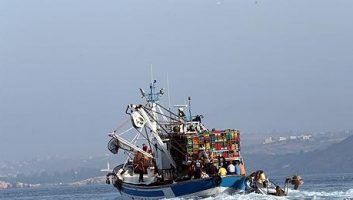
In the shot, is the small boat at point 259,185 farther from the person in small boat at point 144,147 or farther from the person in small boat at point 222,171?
the person in small boat at point 144,147

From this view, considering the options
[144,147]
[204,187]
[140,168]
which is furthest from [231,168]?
[144,147]

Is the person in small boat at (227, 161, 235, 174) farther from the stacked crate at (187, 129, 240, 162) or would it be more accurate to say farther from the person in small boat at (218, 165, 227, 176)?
the stacked crate at (187, 129, 240, 162)

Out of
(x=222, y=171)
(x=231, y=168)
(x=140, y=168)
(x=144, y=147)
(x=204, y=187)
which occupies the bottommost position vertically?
(x=204, y=187)

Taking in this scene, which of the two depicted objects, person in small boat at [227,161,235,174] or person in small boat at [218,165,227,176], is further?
person in small boat at [227,161,235,174]

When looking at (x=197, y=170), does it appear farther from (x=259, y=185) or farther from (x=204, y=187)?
(x=259, y=185)

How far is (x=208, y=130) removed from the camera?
3081 inches

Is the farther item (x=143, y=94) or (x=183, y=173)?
(x=143, y=94)

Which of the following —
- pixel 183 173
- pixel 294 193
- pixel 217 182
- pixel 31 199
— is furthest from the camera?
pixel 31 199

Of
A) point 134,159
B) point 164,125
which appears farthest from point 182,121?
point 134,159

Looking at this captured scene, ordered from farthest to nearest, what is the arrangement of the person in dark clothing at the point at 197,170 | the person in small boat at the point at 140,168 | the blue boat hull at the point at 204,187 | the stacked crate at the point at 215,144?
the person in small boat at the point at 140,168, the stacked crate at the point at 215,144, the person in dark clothing at the point at 197,170, the blue boat hull at the point at 204,187

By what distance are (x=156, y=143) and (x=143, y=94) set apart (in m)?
7.72

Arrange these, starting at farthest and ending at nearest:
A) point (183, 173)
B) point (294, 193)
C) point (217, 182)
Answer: point (294, 193) < point (183, 173) < point (217, 182)

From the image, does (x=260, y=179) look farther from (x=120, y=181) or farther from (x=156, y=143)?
(x=120, y=181)

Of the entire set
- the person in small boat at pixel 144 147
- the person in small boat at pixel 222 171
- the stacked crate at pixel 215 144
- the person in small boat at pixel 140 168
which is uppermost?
the person in small boat at pixel 144 147
